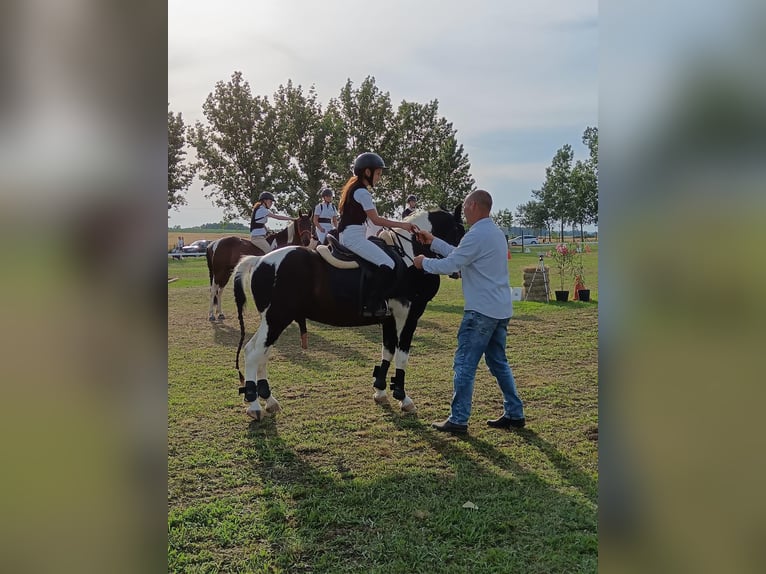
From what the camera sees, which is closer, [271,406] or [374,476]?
[374,476]

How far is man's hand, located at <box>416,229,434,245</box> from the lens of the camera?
6227 mm

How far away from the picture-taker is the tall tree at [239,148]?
3797 cm

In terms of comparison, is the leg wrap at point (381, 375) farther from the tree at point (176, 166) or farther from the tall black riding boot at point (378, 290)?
the tree at point (176, 166)

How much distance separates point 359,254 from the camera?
240 inches

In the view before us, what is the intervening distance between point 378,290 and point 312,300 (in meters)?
0.76

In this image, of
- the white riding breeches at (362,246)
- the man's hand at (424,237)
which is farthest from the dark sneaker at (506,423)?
the man's hand at (424,237)

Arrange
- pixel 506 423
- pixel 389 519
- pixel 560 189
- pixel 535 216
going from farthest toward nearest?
pixel 535 216, pixel 560 189, pixel 506 423, pixel 389 519

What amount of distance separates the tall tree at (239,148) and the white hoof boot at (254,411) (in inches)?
1312

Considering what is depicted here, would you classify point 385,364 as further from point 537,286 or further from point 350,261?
point 537,286

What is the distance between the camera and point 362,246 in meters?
6.07

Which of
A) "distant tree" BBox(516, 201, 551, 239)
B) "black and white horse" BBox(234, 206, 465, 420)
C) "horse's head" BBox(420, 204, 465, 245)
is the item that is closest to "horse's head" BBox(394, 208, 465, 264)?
"horse's head" BBox(420, 204, 465, 245)

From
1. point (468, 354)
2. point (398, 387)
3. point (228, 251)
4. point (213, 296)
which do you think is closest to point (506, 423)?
point (468, 354)
